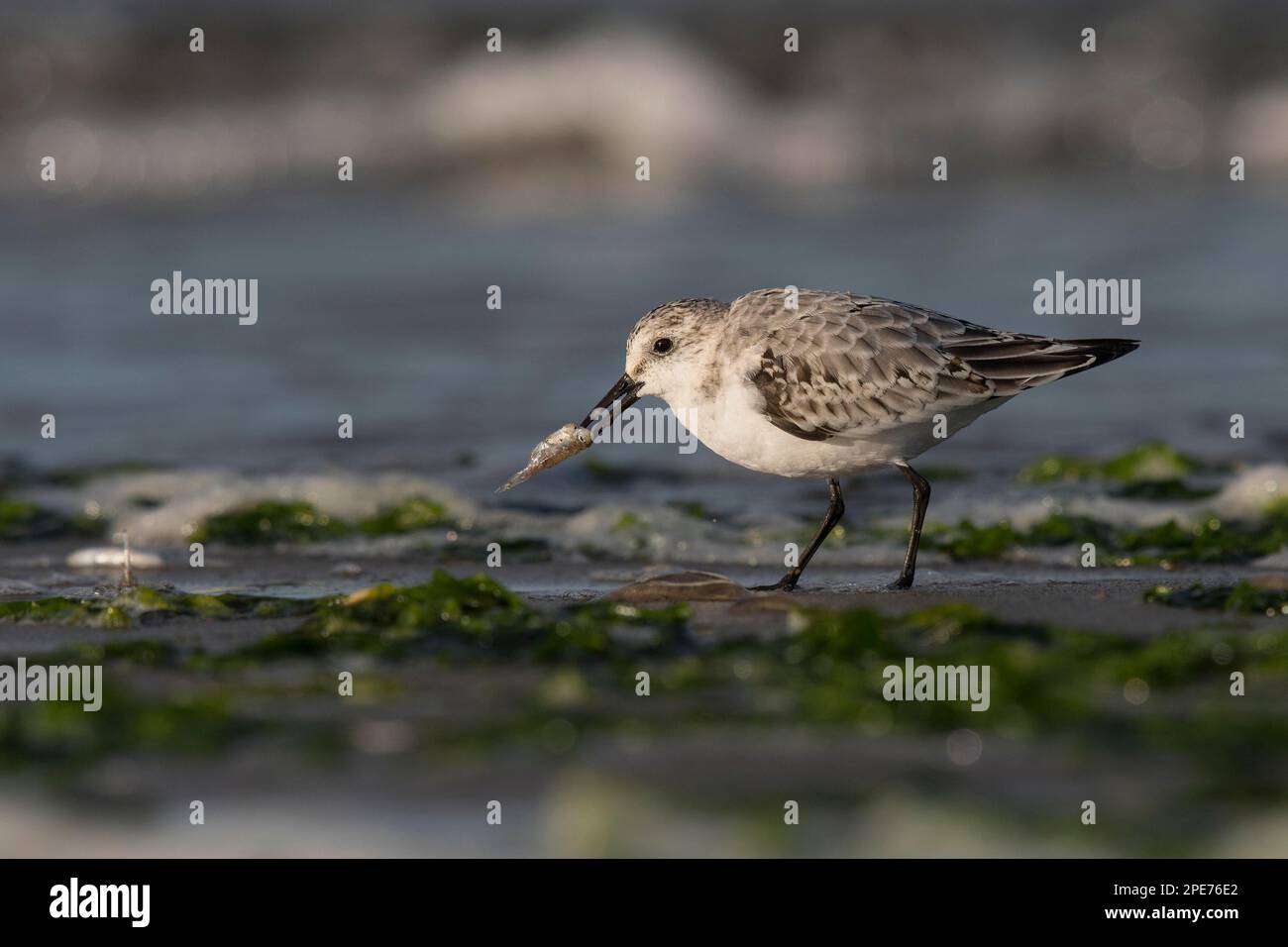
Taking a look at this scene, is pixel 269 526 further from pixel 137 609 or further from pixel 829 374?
pixel 829 374

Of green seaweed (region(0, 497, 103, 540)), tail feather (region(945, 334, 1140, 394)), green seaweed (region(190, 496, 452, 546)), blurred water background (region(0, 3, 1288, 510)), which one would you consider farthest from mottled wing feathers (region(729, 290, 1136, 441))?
green seaweed (region(0, 497, 103, 540))

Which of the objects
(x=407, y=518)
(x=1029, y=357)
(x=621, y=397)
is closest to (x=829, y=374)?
(x=1029, y=357)

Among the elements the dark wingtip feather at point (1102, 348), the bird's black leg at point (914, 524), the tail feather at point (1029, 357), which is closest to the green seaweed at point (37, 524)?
the bird's black leg at point (914, 524)

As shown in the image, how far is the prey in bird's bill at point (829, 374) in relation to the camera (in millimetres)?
6238

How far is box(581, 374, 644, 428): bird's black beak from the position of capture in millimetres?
6723

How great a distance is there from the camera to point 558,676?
4.92m

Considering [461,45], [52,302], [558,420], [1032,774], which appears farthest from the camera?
[461,45]

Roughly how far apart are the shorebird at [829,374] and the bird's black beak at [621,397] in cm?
2

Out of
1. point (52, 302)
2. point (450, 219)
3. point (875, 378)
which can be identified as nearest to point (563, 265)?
point (450, 219)

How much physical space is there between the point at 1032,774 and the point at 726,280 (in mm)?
9563

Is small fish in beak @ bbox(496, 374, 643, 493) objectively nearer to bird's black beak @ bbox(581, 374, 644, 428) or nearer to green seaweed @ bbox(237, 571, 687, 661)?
bird's black beak @ bbox(581, 374, 644, 428)

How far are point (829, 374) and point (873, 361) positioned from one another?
8.1 inches

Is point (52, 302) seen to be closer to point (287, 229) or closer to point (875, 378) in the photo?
point (287, 229)

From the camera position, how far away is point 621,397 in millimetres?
6793
